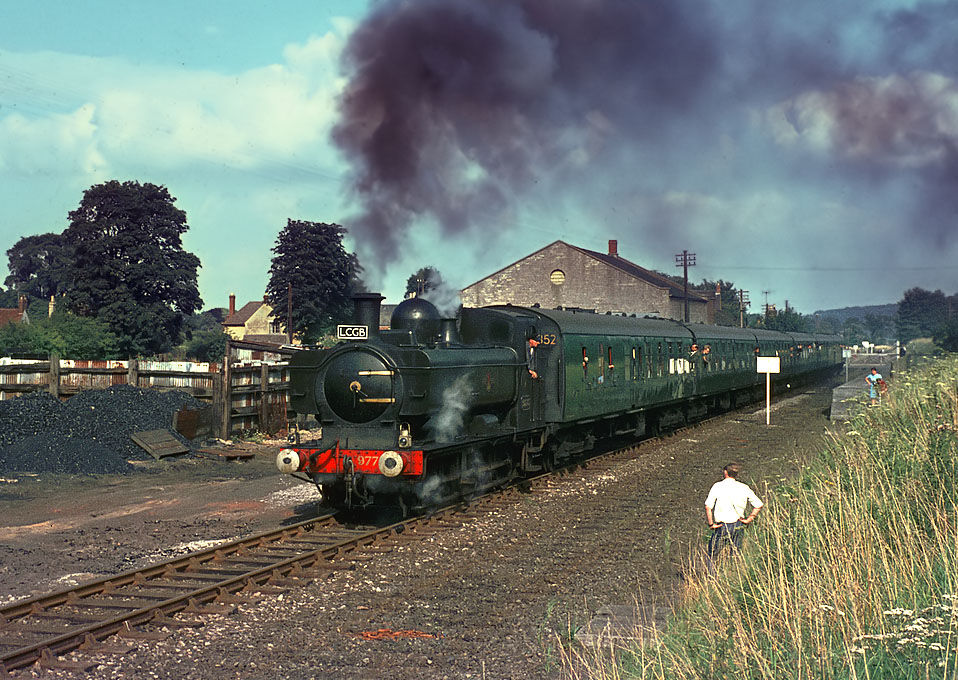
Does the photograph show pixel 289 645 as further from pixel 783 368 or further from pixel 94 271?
pixel 94 271

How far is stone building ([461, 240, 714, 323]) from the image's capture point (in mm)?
55906

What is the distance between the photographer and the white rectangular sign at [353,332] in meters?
11.6

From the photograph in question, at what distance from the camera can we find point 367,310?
39.4ft

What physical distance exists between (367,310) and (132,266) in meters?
43.0

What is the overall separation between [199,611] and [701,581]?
467 centimetres

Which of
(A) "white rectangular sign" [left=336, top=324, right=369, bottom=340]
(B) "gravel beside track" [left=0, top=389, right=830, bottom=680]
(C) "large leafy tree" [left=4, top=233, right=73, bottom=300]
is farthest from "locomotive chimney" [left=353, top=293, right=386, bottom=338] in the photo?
(C) "large leafy tree" [left=4, top=233, right=73, bottom=300]

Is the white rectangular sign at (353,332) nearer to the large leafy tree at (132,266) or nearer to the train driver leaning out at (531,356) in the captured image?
the train driver leaning out at (531,356)

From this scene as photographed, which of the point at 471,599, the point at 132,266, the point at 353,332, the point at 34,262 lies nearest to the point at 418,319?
the point at 353,332

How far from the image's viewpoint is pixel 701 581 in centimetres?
791

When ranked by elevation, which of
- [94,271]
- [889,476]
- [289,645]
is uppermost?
[94,271]

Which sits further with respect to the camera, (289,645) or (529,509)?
(529,509)

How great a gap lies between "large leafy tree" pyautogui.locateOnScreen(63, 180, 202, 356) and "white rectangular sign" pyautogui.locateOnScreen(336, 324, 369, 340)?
4138cm

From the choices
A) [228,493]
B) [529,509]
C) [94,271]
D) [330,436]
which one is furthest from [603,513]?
[94,271]

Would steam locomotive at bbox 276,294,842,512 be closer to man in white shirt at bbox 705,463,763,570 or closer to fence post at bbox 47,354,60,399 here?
man in white shirt at bbox 705,463,763,570
